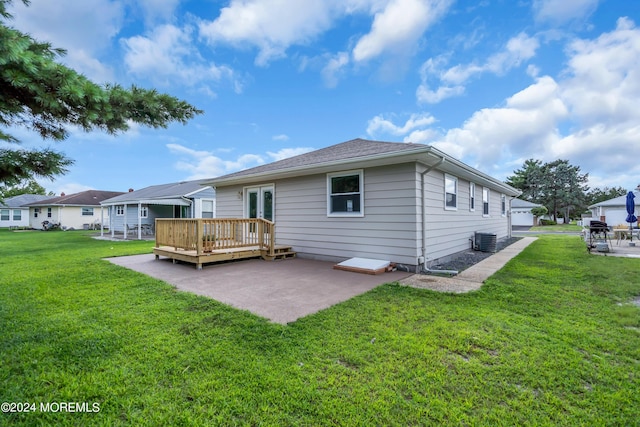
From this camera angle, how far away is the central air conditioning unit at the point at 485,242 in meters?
9.66

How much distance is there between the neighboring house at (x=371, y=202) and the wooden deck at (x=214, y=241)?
0.91 metres

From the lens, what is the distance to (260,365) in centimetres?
237

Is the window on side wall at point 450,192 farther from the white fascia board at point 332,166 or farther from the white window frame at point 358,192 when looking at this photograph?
the white window frame at point 358,192

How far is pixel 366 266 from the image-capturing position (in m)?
6.30

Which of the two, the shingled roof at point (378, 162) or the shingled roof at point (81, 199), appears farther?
the shingled roof at point (81, 199)

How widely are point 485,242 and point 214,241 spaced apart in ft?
29.2

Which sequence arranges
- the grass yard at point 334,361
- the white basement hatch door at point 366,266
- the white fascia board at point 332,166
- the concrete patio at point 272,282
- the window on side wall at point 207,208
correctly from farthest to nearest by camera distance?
1. the window on side wall at point 207,208
2. the white basement hatch door at point 366,266
3. the white fascia board at point 332,166
4. the concrete patio at point 272,282
5. the grass yard at point 334,361

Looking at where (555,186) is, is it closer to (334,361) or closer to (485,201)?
(485,201)

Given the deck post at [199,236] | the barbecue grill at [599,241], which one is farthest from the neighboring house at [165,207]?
the barbecue grill at [599,241]

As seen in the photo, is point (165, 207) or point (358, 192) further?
point (165, 207)

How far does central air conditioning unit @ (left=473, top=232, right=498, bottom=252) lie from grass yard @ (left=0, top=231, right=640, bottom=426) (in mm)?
5433

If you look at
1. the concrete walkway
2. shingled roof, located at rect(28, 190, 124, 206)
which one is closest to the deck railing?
the concrete walkway

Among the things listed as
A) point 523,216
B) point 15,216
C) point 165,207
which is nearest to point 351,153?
point 165,207

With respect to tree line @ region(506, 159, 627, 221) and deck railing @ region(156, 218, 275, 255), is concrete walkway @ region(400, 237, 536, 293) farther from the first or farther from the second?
tree line @ region(506, 159, 627, 221)
